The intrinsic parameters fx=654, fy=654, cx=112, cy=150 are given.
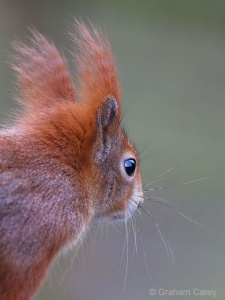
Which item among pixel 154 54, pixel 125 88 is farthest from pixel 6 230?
pixel 154 54

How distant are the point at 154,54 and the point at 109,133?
1.46m

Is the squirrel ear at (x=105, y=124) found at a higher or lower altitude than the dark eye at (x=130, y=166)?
higher

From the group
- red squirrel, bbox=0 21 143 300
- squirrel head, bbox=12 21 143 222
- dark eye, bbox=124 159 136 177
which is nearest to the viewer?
red squirrel, bbox=0 21 143 300

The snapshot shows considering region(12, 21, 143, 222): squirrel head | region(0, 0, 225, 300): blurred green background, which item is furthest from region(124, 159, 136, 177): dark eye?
region(0, 0, 225, 300): blurred green background

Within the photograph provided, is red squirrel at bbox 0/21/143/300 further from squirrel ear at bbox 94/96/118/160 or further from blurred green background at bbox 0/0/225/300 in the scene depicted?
blurred green background at bbox 0/0/225/300

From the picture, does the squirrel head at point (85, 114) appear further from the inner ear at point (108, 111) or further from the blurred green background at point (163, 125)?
the blurred green background at point (163, 125)

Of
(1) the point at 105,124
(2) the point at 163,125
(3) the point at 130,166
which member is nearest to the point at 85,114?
(1) the point at 105,124

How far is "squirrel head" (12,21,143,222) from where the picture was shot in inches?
47.7

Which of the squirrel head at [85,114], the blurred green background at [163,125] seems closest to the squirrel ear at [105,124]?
the squirrel head at [85,114]

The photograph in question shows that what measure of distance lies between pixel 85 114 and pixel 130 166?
0.15 metres

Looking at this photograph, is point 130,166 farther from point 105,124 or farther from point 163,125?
point 163,125

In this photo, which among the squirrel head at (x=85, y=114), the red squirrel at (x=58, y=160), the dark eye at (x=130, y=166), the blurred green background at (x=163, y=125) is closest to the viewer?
the red squirrel at (x=58, y=160)

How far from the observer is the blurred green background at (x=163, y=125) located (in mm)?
2117

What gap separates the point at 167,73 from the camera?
265cm
